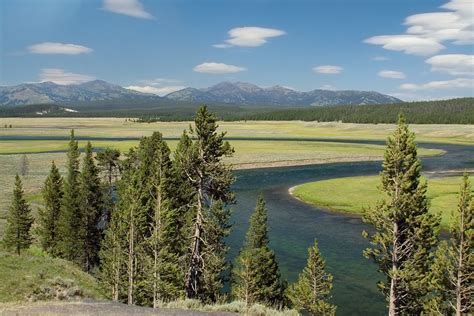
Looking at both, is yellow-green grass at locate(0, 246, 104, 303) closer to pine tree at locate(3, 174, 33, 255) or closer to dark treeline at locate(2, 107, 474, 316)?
dark treeline at locate(2, 107, 474, 316)

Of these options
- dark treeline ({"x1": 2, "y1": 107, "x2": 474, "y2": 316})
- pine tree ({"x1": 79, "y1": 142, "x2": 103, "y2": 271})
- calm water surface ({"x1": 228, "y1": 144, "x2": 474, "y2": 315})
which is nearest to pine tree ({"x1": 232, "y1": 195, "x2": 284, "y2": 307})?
dark treeline ({"x1": 2, "y1": 107, "x2": 474, "y2": 316})

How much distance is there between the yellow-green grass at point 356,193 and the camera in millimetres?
77781

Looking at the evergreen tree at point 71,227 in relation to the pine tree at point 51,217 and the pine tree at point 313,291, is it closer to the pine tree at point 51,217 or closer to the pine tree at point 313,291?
the pine tree at point 51,217

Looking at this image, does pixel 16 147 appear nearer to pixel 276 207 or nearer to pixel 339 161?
pixel 339 161

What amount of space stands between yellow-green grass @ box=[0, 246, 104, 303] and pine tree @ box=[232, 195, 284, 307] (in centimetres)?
1104

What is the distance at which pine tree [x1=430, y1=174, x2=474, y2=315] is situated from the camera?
28234mm

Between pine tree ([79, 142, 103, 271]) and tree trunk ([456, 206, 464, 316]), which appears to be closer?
tree trunk ([456, 206, 464, 316])

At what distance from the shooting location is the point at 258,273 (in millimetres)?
38469

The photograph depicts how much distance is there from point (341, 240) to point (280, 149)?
109 m

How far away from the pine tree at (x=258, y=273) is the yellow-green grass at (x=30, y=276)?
435 inches

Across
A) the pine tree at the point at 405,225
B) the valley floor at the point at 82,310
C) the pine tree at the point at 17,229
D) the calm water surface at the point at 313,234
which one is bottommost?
the calm water surface at the point at 313,234

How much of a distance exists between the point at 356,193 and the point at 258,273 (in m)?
55.4

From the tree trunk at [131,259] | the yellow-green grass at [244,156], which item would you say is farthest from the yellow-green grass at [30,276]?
the yellow-green grass at [244,156]

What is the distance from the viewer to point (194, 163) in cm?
3472
